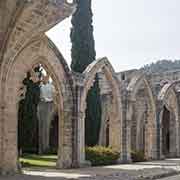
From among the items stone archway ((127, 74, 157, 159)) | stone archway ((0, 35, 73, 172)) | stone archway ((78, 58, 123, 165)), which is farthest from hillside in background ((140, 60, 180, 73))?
stone archway ((0, 35, 73, 172))

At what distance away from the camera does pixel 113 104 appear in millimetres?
18281

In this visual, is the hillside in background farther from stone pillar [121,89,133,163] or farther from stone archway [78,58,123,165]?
stone archway [78,58,123,165]

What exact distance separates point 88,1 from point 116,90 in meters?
7.14

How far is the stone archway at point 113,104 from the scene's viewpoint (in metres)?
15.5

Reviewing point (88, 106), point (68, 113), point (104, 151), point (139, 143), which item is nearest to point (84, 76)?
point (68, 113)

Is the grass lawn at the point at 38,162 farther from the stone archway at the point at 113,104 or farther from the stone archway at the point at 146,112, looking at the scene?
the stone archway at the point at 146,112

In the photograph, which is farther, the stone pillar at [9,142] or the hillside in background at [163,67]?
the hillside in background at [163,67]

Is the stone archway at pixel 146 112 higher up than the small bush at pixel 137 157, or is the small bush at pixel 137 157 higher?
the stone archway at pixel 146 112

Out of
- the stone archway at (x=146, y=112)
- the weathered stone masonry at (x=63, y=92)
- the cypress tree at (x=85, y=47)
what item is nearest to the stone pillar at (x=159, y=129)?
the weathered stone masonry at (x=63, y=92)

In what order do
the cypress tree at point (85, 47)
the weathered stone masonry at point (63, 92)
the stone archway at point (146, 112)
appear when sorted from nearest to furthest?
1. the weathered stone masonry at point (63, 92)
2. the stone archway at point (146, 112)
3. the cypress tree at point (85, 47)

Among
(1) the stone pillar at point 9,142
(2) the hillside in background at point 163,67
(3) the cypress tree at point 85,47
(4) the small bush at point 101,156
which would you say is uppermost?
(2) the hillside in background at point 163,67

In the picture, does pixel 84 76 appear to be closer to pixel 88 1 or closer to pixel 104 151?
pixel 104 151

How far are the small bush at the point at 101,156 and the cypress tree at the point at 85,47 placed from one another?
212 inches

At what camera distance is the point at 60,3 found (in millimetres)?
11117
